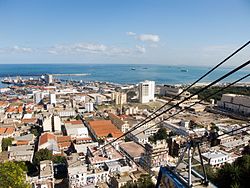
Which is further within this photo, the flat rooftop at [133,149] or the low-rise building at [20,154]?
the flat rooftop at [133,149]

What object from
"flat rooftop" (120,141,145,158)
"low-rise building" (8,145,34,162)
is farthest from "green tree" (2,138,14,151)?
"flat rooftop" (120,141,145,158)

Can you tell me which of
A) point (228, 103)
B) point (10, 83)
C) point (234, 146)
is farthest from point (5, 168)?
point (10, 83)

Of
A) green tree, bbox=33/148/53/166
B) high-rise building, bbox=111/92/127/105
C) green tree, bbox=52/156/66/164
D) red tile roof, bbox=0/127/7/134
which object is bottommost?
green tree, bbox=52/156/66/164

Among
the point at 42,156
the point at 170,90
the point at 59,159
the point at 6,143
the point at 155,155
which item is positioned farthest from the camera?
the point at 170,90

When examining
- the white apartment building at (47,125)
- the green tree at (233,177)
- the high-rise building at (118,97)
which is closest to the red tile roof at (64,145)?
the white apartment building at (47,125)

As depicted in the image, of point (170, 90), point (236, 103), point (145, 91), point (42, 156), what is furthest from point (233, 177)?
point (170, 90)

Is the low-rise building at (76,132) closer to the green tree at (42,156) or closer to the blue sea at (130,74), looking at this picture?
the green tree at (42,156)

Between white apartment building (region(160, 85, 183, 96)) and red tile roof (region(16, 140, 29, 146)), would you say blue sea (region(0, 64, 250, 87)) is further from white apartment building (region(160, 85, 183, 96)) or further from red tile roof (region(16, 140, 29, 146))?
red tile roof (region(16, 140, 29, 146))

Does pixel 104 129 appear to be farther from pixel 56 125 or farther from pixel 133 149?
pixel 133 149

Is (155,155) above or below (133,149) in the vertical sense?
above
